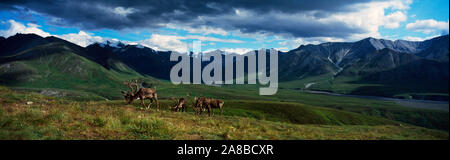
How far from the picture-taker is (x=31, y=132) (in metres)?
11.1

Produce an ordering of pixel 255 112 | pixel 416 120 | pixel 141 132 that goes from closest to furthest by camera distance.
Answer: pixel 141 132 → pixel 255 112 → pixel 416 120

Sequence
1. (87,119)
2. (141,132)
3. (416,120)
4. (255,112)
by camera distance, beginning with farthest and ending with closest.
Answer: (416,120)
(255,112)
(87,119)
(141,132)

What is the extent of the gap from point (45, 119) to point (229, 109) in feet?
267

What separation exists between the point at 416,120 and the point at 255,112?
103m

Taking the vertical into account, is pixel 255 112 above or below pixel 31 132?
below

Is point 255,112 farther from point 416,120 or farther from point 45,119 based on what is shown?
point 416,120
